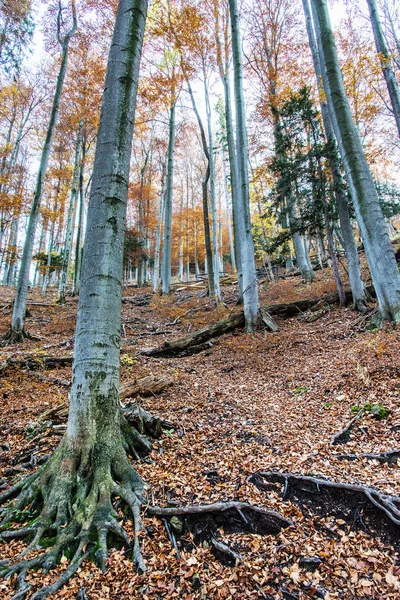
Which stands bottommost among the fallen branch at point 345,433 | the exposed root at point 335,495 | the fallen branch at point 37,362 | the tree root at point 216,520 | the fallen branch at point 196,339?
the tree root at point 216,520

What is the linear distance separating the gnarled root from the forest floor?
85 mm

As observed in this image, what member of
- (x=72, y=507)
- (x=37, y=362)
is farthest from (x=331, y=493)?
(x=37, y=362)

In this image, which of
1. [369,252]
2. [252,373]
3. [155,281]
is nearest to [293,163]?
[369,252]

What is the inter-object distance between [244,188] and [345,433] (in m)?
6.40

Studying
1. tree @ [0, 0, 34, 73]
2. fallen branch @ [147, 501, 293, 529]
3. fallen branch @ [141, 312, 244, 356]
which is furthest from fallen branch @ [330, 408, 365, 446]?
tree @ [0, 0, 34, 73]

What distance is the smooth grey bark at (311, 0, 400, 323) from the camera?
5500mm

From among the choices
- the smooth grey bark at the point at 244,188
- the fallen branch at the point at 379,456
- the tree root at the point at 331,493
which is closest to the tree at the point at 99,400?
the tree root at the point at 331,493

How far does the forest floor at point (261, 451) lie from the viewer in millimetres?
1661

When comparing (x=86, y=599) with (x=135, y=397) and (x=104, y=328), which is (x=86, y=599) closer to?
(x=104, y=328)

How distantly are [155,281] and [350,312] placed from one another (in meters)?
12.5

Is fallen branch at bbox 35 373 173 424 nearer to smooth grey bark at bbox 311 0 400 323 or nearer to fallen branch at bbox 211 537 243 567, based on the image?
fallen branch at bbox 211 537 243 567

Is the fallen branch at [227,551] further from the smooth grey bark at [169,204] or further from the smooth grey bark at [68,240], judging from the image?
the smooth grey bark at [68,240]

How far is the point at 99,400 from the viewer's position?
94.0 inches

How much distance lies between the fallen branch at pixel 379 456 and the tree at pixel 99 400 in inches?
73.6
